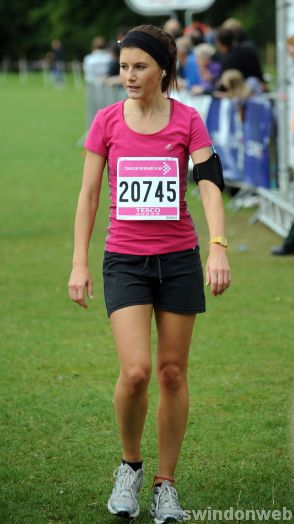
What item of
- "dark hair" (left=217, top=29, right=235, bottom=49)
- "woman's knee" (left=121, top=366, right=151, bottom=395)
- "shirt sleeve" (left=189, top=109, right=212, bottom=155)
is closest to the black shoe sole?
"woman's knee" (left=121, top=366, right=151, bottom=395)

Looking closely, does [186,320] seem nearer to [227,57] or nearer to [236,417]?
[236,417]

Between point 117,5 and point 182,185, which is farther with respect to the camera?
point 117,5

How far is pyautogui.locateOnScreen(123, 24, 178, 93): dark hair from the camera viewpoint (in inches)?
191

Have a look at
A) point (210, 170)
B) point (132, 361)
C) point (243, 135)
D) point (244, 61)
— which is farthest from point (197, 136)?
point (244, 61)

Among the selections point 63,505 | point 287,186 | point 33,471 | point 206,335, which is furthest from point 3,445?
point 287,186

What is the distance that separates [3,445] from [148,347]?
1.52 m

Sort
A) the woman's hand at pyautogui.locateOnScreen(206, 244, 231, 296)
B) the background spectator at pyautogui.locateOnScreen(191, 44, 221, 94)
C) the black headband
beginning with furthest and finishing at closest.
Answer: the background spectator at pyautogui.locateOnScreen(191, 44, 221, 94) < the black headband < the woman's hand at pyautogui.locateOnScreen(206, 244, 231, 296)

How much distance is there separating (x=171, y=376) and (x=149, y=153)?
94 cm

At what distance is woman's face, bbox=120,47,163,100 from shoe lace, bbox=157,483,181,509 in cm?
164

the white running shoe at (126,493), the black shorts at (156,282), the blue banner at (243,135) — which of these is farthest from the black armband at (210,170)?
the blue banner at (243,135)

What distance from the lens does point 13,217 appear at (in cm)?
1493

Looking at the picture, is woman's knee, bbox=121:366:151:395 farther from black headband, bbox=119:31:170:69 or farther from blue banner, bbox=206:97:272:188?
blue banner, bbox=206:97:272:188

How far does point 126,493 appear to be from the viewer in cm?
486

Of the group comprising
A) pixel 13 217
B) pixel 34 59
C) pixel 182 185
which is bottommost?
pixel 34 59
